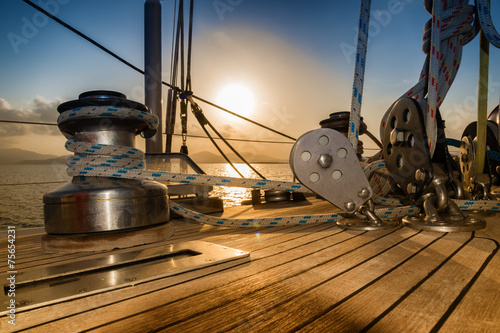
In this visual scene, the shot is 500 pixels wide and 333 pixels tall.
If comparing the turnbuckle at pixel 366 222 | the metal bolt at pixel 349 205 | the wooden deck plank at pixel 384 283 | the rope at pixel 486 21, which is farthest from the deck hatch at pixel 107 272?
the rope at pixel 486 21

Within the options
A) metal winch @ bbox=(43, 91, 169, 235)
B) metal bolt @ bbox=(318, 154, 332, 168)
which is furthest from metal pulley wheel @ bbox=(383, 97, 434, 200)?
metal winch @ bbox=(43, 91, 169, 235)

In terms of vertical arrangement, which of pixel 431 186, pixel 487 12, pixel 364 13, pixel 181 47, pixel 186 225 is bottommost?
pixel 186 225

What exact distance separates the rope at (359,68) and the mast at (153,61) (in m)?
2.45

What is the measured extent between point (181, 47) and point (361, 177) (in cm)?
293

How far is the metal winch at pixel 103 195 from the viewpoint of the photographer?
1160 millimetres

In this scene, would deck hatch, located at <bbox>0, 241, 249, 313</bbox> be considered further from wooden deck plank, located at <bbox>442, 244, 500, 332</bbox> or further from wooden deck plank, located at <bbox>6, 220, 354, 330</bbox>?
wooden deck plank, located at <bbox>442, 244, 500, 332</bbox>

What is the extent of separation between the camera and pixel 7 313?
62 cm

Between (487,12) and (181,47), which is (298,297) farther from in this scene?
(181,47)

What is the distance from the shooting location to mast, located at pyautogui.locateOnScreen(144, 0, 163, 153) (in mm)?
3312

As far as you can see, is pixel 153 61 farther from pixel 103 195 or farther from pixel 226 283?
pixel 226 283

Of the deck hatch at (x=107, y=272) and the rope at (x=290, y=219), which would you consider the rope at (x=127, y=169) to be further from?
the deck hatch at (x=107, y=272)

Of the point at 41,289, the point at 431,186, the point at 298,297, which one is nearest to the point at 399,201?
the point at 431,186

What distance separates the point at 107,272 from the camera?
2.77 feet

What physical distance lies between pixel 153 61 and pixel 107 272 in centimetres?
293
